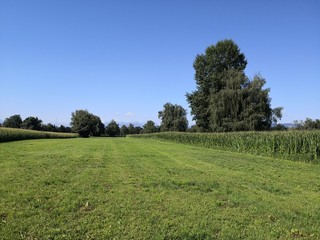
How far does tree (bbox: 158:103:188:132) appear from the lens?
114963 mm

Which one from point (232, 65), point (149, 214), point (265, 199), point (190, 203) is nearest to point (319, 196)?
point (265, 199)

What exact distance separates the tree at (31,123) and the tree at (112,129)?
121 feet

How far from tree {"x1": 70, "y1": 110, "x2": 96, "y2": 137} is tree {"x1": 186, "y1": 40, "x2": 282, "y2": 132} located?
68301 mm

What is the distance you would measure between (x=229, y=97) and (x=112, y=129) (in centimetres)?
10816

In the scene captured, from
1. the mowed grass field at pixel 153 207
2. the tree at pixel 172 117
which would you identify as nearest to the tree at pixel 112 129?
the tree at pixel 172 117

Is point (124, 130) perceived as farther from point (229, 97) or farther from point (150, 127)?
point (229, 97)

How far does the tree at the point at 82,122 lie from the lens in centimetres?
12578

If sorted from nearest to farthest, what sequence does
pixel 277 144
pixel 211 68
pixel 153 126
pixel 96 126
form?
pixel 277 144 < pixel 211 68 < pixel 96 126 < pixel 153 126

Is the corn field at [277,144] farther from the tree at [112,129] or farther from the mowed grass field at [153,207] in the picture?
the tree at [112,129]

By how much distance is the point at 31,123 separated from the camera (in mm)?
119688

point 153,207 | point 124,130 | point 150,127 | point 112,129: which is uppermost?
point 150,127

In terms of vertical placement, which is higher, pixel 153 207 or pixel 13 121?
pixel 13 121

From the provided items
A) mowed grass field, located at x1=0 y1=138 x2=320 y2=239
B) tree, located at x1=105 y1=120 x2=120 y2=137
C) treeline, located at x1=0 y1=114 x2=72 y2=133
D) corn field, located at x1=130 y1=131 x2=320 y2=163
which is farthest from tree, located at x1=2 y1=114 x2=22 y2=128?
mowed grass field, located at x1=0 y1=138 x2=320 y2=239

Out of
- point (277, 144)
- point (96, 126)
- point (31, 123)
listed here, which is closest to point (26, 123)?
point (31, 123)
